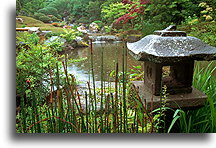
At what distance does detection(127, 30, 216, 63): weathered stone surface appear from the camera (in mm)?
922

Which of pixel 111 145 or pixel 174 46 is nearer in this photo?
pixel 174 46

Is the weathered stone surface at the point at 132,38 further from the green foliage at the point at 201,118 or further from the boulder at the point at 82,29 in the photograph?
the green foliage at the point at 201,118

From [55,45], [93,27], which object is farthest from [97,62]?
Answer: [55,45]

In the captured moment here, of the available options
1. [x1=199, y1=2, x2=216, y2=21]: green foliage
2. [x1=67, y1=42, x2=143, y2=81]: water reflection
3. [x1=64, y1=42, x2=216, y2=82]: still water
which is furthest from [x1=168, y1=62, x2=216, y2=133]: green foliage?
[x1=67, y1=42, x2=143, y2=81]: water reflection

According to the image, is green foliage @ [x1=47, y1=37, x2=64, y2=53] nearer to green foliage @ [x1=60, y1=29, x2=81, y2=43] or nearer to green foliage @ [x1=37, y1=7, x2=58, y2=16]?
green foliage @ [x1=60, y1=29, x2=81, y2=43]

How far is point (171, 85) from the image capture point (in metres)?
1.11

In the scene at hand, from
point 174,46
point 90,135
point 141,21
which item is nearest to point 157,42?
point 174,46

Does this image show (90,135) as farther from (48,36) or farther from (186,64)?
(48,36)

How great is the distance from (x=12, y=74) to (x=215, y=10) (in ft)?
4.45

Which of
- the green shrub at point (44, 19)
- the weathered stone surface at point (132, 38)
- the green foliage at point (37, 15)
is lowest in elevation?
the weathered stone surface at point (132, 38)

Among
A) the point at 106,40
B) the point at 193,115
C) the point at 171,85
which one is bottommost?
the point at 193,115

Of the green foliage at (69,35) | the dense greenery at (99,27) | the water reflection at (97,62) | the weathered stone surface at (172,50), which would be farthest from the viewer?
the green foliage at (69,35)

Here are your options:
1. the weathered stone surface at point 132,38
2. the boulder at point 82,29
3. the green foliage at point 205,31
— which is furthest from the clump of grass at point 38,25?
the green foliage at point 205,31

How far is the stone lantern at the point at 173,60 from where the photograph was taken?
0.94 meters
